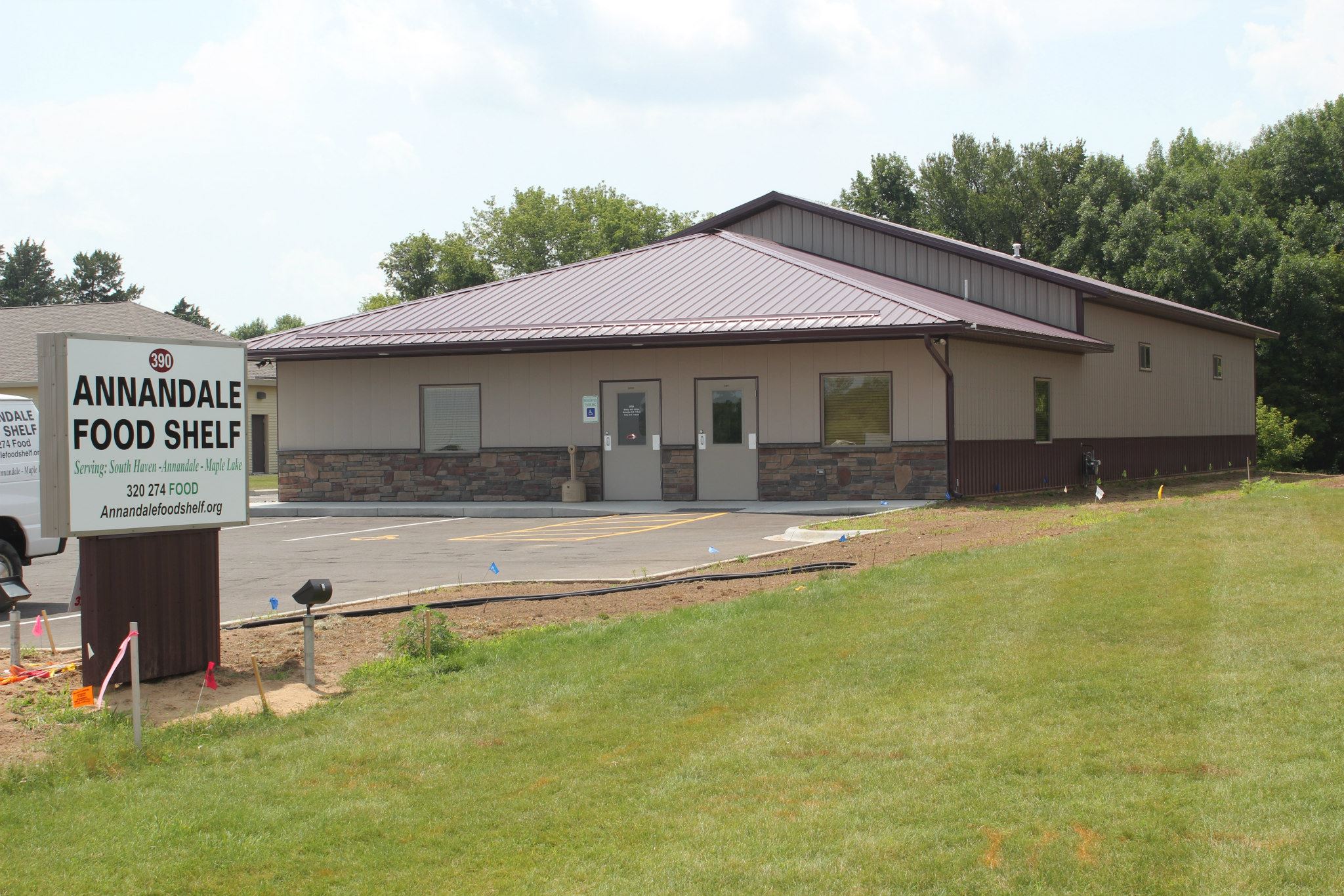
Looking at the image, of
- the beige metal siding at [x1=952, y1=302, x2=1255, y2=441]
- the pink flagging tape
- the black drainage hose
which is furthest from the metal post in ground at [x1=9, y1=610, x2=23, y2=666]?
the beige metal siding at [x1=952, y1=302, x2=1255, y2=441]

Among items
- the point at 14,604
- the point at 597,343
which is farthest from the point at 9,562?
the point at 597,343

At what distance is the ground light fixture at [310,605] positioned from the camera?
8148 millimetres

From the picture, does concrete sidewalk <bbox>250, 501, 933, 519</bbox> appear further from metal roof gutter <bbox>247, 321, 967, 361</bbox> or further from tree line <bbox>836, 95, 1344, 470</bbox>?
tree line <bbox>836, 95, 1344, 470</bbox>

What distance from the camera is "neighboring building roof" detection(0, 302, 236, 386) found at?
3966 centimetres

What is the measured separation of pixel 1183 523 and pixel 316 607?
30.8 feet

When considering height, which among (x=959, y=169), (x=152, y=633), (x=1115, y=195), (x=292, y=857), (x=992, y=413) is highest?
(x=959, y=169)

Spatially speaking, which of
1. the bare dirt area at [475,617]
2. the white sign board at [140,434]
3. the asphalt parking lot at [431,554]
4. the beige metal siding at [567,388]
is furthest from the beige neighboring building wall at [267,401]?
the white sign board at [140,434]

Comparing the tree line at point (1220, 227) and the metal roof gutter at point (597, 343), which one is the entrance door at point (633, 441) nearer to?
the metal roof gutter at point (597, 343)

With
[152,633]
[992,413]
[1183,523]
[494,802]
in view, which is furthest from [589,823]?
[992,413]

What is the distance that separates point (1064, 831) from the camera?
502 cm

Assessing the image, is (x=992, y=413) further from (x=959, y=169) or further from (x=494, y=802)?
Answer: (x=959, y=169)

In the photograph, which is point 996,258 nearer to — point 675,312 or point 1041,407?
point 1041,407

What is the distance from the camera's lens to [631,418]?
25.0 meters

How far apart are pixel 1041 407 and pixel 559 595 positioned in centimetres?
1754
